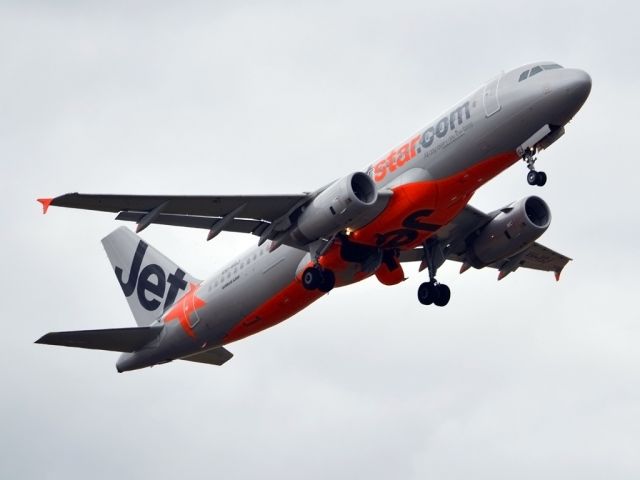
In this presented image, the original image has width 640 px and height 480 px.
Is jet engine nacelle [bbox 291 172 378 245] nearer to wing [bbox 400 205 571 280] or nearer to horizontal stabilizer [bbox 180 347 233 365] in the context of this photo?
wing [bbox 400 205 571 280]

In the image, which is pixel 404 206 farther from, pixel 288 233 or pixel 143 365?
pixel 143 365

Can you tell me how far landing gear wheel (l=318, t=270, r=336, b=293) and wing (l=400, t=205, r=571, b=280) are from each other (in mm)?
4622

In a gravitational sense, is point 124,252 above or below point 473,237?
above

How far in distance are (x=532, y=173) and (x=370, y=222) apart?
5355 mm

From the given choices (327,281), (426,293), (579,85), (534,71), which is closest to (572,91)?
(579,85)

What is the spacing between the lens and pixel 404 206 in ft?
124

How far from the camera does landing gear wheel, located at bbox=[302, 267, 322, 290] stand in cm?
3975

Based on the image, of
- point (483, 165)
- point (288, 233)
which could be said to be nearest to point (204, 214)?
point (288, 233)

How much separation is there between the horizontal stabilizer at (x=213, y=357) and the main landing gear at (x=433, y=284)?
8581 millimetres

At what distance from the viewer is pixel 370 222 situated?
38375mm

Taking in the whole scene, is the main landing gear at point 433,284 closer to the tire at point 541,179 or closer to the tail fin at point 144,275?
the tire at point 541,179

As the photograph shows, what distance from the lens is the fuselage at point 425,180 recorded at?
3619cm

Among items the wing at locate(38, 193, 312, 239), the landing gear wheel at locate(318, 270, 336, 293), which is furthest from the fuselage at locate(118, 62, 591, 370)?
the wing at locate(38, 193, 312, 239)

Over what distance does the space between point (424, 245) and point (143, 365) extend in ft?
37.8
